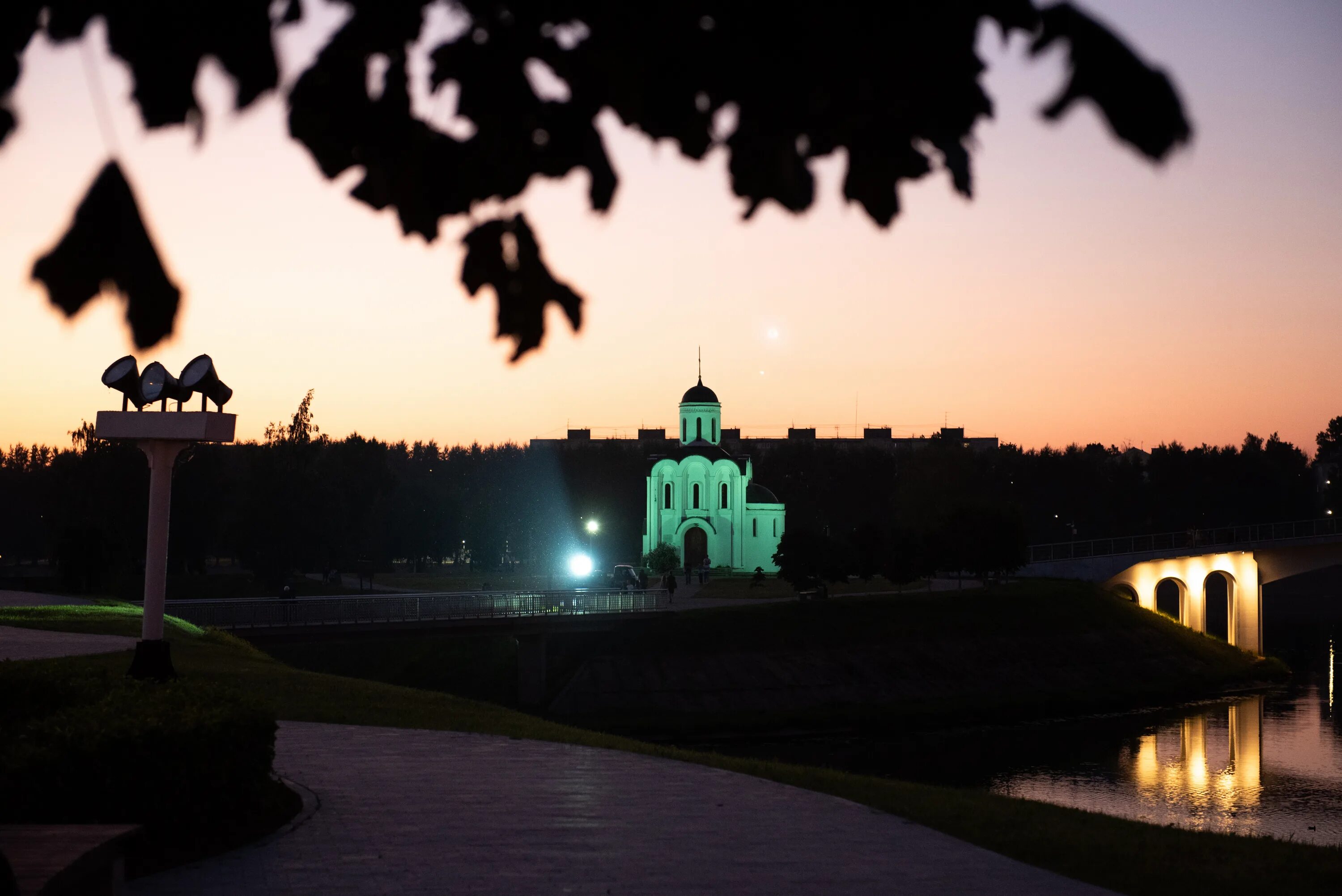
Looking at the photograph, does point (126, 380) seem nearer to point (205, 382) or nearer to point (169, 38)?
point (205, 382)

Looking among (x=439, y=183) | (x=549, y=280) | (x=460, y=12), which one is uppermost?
(x=460, y=12)

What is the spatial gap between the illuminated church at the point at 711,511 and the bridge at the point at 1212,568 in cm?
1549

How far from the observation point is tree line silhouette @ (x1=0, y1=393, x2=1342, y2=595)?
59812mm

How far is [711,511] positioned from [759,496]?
367 centimetres

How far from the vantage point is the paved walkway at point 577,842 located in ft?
31.7

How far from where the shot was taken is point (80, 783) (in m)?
10.1

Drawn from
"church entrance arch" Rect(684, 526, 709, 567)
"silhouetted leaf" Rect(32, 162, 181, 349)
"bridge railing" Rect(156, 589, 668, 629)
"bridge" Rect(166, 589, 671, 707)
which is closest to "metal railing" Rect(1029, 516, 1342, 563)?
"church entrance arch" Rect(684, 526, 709, 567)

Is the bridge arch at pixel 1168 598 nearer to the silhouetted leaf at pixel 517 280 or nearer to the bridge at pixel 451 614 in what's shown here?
the bridge at pixel 451 614

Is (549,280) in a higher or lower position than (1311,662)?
higher

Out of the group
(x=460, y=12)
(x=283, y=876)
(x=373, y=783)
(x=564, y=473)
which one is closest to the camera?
(x=460, y=12)

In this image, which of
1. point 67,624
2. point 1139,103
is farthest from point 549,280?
point 67,624

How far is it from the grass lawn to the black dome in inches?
2334

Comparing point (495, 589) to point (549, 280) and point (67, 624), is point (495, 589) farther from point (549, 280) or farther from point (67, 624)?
point (549, 280)

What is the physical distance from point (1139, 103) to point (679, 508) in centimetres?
7340
